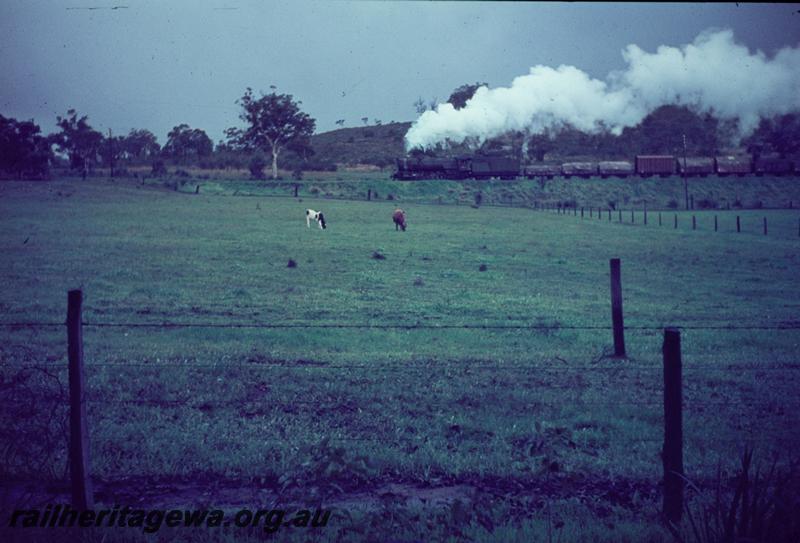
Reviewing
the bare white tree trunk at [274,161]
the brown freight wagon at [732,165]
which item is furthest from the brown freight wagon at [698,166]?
the bare white tree trunk at [274,161]

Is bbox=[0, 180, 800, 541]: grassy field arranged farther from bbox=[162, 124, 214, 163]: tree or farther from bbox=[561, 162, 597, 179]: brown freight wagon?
bbox=[561, 162, 597, 179]: brown freight wagon

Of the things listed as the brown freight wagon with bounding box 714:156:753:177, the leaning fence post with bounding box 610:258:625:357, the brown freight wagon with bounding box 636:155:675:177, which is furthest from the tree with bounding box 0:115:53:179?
the brown freight wagon with bounding box 636:155:675:177

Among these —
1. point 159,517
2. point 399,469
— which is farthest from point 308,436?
point 159,517

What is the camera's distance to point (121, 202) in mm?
51594

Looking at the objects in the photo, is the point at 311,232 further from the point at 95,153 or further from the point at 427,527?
the point at 427,527

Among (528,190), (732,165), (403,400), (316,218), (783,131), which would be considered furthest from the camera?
(528,190)

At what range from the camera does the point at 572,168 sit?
97000 millimetres

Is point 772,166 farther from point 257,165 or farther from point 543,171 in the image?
point 257,165

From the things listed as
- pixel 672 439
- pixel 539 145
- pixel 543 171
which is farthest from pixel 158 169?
pixel 672 439

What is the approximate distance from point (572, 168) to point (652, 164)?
1028cm

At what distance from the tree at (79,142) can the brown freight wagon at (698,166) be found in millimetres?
64544

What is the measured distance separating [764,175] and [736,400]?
61.1 m

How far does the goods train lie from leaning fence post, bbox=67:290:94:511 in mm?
65834

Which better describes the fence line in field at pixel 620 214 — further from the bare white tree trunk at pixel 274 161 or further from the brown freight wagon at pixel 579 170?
the bare white tree trunk at pixel 274 161
